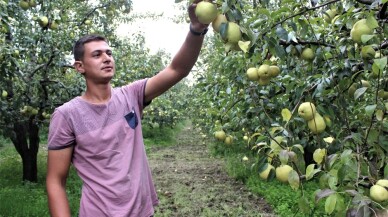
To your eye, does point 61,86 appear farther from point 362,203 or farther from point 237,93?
point 362,203

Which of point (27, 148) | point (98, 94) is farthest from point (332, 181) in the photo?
point (27, 148)

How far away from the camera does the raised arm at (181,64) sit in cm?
164

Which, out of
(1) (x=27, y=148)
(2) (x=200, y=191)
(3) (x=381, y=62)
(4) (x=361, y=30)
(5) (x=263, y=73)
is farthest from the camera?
(1) (x=27, y=148)

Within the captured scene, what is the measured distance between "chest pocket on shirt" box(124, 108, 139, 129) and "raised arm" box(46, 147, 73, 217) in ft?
0.87

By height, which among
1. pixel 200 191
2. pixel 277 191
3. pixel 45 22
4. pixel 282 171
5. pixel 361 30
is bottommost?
pixel 200 191

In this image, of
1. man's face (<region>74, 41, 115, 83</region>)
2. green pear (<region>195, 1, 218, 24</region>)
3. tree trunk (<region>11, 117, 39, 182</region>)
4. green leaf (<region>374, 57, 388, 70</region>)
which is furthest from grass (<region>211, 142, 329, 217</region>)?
tree trunk (<region>11, 117, 39, 182</region>)

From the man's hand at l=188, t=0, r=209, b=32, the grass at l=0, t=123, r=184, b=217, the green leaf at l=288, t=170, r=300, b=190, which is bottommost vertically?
the grass at l=0, t=123, r=184, b=217

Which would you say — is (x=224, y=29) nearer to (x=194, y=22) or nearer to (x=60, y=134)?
(x=194, y=22)

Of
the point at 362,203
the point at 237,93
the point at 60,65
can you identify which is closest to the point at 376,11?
the point at 362,203

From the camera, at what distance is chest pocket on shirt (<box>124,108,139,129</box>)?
184 centimetres

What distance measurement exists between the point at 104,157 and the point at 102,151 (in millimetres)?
26

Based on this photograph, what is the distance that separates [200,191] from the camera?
6086mm

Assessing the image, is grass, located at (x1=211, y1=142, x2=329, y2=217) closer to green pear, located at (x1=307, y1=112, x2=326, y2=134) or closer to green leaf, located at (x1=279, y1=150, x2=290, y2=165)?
green pear, located at (x1=307, y1=112, x2=326, y2=134)

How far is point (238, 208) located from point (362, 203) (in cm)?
381
